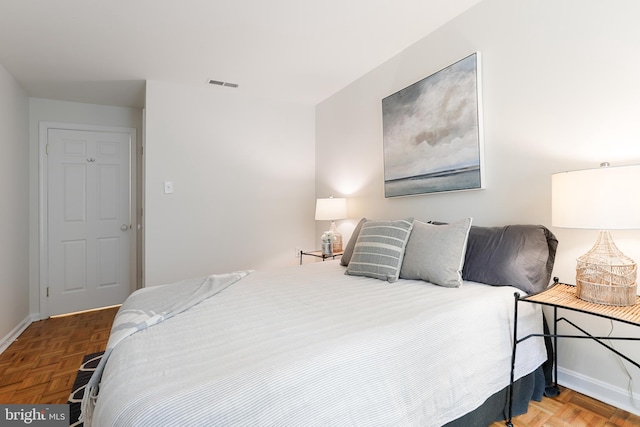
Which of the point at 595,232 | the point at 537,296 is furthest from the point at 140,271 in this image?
the point at 595,232

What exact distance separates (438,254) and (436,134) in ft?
3.11

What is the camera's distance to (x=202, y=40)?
224cm

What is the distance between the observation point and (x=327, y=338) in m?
1.02

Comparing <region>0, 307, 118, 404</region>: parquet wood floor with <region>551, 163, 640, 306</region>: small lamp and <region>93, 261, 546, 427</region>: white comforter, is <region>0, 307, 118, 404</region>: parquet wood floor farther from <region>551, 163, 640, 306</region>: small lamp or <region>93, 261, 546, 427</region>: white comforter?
<region>551, 163, 640, 306</region>: small lamp

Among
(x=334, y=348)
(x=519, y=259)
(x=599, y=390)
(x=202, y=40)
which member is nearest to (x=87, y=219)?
(x=202, y=40)

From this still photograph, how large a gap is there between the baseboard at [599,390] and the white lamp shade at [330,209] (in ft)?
6.38

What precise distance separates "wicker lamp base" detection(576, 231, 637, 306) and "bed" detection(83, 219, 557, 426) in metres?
0.23

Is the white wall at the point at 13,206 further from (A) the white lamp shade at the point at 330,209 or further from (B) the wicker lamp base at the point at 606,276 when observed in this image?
(B) the wicker lamp base at the point at 606,276

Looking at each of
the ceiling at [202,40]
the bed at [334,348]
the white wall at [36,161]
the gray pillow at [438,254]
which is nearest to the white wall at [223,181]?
the ceiling at [202,40]

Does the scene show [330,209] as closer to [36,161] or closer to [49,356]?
[49,356]

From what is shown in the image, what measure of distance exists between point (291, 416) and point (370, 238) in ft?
4.56

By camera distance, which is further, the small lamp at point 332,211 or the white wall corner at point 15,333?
the small lamp at point 332,211

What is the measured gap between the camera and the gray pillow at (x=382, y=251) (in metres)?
1.86

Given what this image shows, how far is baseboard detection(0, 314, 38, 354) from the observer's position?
244cm
